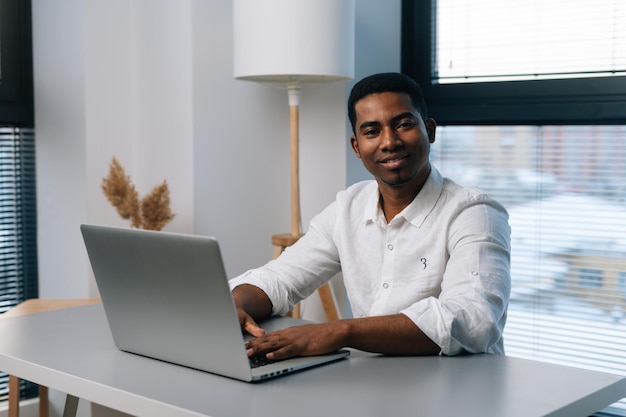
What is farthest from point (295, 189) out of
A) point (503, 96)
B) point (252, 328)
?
point (252, 328)

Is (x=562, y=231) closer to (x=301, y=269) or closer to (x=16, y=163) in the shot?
(x=301, y=269)

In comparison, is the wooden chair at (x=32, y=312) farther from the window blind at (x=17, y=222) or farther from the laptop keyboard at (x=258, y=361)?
the laptop keyboard at (x=258, y=361)

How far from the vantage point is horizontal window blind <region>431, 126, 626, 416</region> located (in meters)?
2.83

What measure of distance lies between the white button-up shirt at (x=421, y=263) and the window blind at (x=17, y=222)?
55.9 inches

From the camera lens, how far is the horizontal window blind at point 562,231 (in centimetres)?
283

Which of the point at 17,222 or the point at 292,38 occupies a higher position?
the point at 292,38

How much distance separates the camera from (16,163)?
3.03 metres

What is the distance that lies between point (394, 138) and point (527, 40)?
142 centimetres

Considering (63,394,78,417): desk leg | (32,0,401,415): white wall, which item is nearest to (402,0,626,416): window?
(32,0,401,415): white wall

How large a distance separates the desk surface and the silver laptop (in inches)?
1.0

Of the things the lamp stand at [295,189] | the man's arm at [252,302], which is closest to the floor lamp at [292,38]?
the lamp stand at [295,189]

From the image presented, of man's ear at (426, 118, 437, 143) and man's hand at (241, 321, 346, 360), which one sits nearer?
man's hand at (241, 321, 346, 360)

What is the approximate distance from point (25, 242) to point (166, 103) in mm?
715

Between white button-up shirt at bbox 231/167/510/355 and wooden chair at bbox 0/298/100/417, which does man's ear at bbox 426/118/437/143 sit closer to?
white button-up shirt at bbox 231/167/510/355
